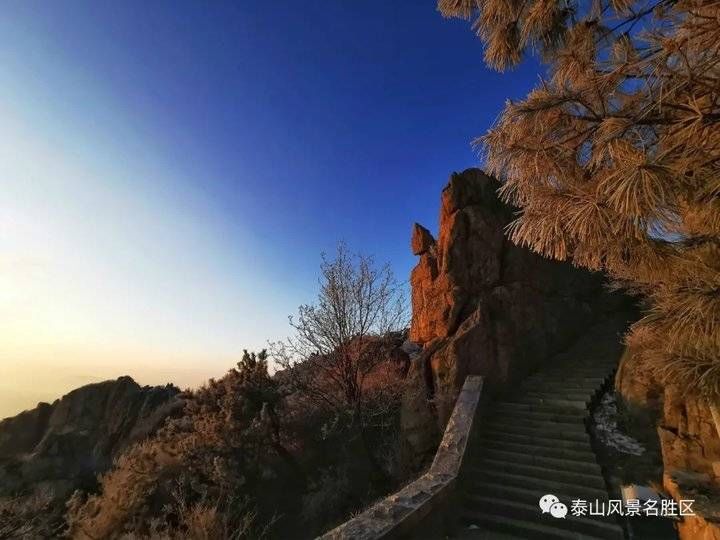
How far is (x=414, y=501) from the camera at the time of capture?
5.01 m

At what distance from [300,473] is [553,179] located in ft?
43.3

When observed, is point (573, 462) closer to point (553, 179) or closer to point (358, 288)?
point (553, 179)

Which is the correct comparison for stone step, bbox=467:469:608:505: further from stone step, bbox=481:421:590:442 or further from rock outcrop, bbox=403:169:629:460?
rock outcrop, bbox=403:169:629:460

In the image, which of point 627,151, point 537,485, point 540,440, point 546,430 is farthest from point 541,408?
point 627,151

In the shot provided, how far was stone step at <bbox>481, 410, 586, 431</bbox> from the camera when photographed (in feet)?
26.2

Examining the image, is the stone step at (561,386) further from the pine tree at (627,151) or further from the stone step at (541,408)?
the pine tree at (627,151)

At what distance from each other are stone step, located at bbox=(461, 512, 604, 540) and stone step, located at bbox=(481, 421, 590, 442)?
2.41m

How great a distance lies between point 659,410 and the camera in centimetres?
733

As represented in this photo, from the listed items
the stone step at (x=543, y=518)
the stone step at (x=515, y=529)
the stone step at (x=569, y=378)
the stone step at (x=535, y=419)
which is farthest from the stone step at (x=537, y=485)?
the stone step at (x=569, y=378)

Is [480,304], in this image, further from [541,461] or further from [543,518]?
[543,518]

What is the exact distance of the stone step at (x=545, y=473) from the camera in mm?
6301

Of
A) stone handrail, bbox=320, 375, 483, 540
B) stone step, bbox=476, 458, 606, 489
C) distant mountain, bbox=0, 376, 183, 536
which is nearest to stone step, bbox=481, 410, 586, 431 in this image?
stone step, bbox=476, 458, 606, 489

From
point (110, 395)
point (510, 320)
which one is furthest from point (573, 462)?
point (110, 395)

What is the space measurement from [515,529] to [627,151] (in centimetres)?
565
